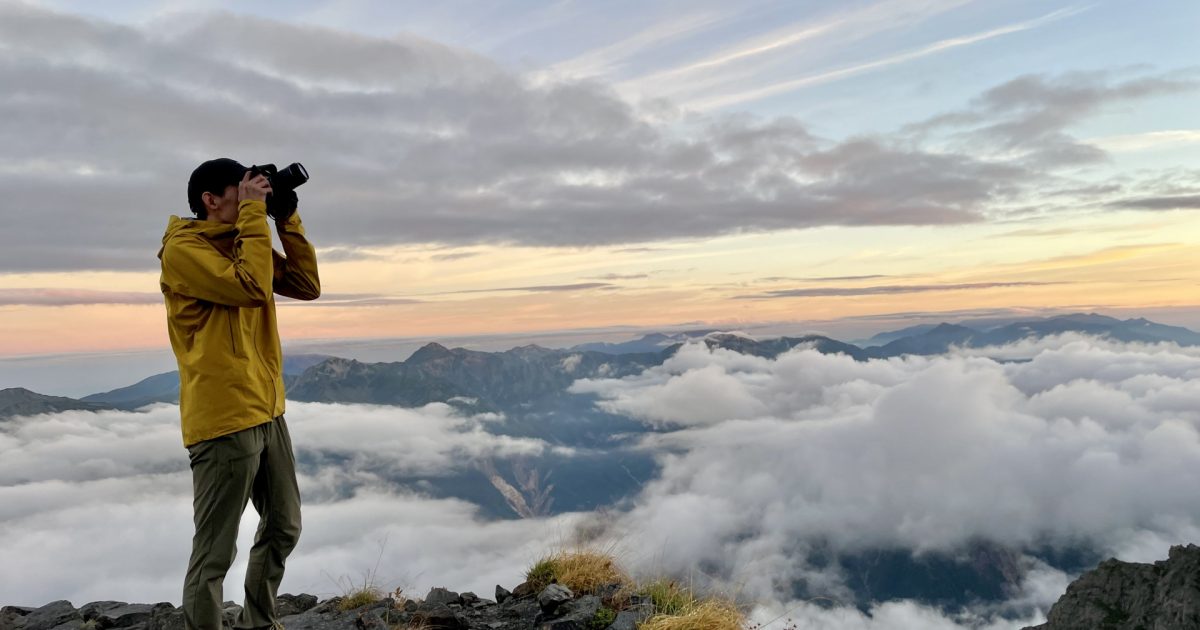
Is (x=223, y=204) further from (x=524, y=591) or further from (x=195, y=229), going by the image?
(x=524, y=591)

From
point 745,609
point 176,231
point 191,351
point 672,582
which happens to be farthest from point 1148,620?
point 176,231

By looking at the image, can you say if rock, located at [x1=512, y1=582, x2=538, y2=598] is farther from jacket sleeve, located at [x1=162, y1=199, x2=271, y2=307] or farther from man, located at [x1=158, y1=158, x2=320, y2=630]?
jacket sleeve, located at [x1=162, y1=199, x2=271, y2=307]

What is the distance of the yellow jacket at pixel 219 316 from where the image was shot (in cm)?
401

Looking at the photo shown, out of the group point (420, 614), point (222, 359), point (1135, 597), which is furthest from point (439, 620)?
point (1135, 597)

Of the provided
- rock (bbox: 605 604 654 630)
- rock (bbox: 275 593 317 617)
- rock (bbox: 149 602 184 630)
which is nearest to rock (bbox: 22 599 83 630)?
rock (bbox: 149 602 184 630)

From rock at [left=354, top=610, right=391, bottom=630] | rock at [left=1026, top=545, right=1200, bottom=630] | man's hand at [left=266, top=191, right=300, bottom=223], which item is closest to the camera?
man's hand at [left=266, top=191, right=300, bottom=223]

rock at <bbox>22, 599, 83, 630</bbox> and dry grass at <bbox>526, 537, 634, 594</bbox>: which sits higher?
dry grass at <bbox>526, 537, 634, 594</bbox>

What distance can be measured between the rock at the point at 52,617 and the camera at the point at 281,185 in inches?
235

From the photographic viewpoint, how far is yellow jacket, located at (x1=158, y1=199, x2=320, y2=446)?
4012 millimetres

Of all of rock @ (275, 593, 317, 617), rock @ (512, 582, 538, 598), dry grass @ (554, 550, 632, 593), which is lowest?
rock @ (275, 593, 317, 617)

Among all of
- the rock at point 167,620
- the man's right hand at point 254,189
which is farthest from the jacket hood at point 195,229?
the rock at point 167,620

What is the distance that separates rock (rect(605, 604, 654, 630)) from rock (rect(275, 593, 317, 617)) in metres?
4.17

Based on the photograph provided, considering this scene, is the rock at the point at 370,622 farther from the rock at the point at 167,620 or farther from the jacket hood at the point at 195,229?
the jacket hood at the point at 195,229

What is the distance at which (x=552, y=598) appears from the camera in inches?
268
